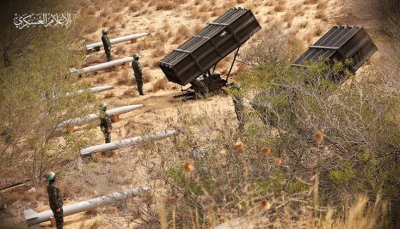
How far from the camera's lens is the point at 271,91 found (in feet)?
43.8

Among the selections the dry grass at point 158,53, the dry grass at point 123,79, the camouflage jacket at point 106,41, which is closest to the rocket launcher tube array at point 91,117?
the dry grass at point 123,79

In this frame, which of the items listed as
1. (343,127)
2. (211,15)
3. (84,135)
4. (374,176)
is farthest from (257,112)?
(211,15)

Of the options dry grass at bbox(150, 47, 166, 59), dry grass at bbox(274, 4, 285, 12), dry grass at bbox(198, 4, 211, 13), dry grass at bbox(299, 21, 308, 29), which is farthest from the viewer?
dry grass at bbox(198, 4, 211, 13)

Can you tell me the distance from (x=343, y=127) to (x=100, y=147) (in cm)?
818

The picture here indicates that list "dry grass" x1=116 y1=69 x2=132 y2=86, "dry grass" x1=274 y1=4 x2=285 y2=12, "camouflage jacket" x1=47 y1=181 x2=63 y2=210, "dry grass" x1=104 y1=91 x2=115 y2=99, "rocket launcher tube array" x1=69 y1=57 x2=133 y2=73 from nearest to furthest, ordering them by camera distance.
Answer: "camouflage jacket" x1=47 y1=181 x2=63 y2=210
"dry grass" x1=104 y1=91 x2=115 y2=99
"dry grass" x1=116 y1=69 x2=132 y2=86
"rocket launcher tube array" x1=69 y1=57 x2=133 y2=73
"dry grass" x1=274 y1=4 x2=285 y2=12

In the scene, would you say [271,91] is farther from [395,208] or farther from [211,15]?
[211,15]

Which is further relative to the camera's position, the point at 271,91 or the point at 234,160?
the point at 271,91

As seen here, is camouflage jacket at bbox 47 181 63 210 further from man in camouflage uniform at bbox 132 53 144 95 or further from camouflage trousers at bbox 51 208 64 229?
man in camouflage uniform at bbox 132 53 144 95

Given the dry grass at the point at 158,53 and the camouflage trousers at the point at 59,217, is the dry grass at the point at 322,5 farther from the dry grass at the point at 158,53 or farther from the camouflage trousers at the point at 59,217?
the camouflage trousers at the point at 59,217

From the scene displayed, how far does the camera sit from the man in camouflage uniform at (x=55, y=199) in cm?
1312

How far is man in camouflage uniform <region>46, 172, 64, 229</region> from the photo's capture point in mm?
13120

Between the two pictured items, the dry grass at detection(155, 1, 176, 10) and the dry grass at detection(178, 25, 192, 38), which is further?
the dry grass at detection(155, 1, 176, 10)

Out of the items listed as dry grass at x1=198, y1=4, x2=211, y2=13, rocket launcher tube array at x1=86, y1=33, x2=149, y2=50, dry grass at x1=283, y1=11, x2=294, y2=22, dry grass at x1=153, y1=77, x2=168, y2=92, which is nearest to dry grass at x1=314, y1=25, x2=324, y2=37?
dry grass at x1=283, y1=11, x2=294, y2=22

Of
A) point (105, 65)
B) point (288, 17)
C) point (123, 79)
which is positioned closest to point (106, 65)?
point (105, 65)
